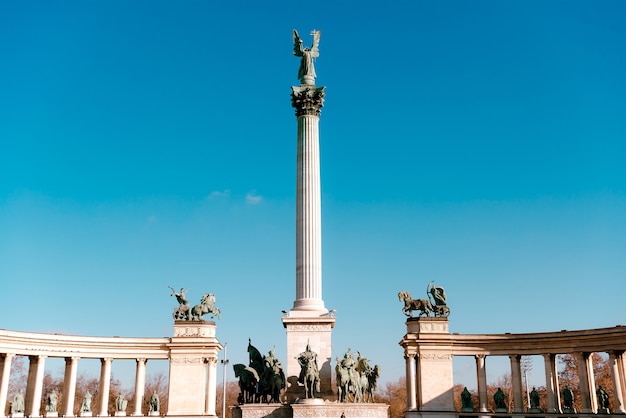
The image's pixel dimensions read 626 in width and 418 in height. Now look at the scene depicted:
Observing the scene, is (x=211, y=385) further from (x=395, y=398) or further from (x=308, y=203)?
(x=395, y=398)

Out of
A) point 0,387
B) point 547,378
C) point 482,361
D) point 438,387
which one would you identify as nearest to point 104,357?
point 0,387

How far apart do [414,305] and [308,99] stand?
2395cm

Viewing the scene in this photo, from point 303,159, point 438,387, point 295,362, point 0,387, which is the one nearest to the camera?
point 295,362

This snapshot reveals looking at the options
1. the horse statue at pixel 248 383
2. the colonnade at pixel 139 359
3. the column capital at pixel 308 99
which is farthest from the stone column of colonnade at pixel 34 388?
the column capital at pixel 308 99

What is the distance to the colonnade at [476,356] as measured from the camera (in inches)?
2245

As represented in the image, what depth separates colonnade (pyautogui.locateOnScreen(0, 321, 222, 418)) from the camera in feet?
190

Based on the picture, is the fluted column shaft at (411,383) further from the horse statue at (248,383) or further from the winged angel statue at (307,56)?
the winged angel statue at (307,56)

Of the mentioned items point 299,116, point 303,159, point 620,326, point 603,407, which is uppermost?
point 299,116

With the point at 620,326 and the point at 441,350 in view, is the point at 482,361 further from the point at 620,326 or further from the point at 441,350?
the point at 620,326

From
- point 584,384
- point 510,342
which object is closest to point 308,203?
point 510,342

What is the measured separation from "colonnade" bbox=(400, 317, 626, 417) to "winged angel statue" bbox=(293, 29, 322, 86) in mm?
26138

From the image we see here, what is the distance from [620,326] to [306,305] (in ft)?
94.8

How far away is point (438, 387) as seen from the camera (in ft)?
194

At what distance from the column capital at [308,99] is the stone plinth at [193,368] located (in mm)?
24871
